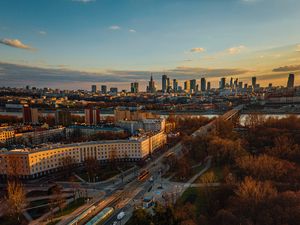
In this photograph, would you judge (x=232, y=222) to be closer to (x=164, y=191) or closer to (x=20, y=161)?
(x=164, y=191)

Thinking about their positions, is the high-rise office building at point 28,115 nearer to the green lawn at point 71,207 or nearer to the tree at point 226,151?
the green lawn at point 71,207

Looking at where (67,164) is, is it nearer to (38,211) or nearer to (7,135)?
(38,211)

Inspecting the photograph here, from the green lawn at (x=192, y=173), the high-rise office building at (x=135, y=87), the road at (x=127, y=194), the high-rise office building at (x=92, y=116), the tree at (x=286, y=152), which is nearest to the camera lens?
the road at (x=127, y=194)

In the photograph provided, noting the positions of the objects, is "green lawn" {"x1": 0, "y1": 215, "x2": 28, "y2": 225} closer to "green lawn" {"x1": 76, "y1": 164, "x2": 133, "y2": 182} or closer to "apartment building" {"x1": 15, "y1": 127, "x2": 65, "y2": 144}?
"green lawn" {"x1": 76, "y1": 164, "x2": 133, "y2": 182}

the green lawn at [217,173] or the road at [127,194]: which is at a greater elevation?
the green lawn at [217,173]

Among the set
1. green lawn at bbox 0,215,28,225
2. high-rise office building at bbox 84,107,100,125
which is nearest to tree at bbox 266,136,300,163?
green lawn at bbox 0,215,28,225

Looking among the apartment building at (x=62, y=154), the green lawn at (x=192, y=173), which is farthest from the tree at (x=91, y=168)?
the green lawn at (x=192, y=173)

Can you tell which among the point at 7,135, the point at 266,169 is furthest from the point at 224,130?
the point at 7,135
